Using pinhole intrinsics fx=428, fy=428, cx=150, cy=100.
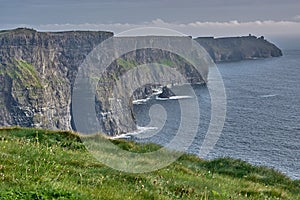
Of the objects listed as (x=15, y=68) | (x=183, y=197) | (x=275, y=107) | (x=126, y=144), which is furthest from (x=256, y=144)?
(x=15, y=68)

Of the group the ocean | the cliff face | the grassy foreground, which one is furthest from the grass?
the grassy foreground

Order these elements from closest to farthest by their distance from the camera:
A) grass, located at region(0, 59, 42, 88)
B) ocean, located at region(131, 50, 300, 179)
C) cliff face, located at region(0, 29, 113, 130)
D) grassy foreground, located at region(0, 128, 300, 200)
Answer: grassy foreground, located at region(0, 128, 300, 200), ocean, located at region(131, 50, 300, 179), cliff face, located at region(0, 29, 113, 130), grass, located at region(0, 59, 42, 88)

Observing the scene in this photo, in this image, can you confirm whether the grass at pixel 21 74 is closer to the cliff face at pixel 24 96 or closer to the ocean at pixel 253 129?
the cliff face at pixel 24 96

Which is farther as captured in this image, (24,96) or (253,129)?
(24,96)

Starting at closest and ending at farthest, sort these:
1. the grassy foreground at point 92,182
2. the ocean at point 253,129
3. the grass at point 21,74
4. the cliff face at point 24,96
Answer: the grassy foreground at point 92,182
the ocean at point 253,129
the cliff face at point 24,96
the grass at point 21,74

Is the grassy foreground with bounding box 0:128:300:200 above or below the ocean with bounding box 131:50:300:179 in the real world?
above

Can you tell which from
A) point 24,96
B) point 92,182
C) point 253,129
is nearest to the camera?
point 92,182

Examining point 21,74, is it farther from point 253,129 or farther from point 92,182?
point 92,182

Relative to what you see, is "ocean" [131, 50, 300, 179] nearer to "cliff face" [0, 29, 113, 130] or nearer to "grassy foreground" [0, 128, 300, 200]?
"cliff face" [0, 29, 113, 130]

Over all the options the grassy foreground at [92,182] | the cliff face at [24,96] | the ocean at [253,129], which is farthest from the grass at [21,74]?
the grassy foreground at [92,182]

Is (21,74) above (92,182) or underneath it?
above

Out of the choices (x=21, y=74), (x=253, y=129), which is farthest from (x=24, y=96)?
(x=253, y=129)
